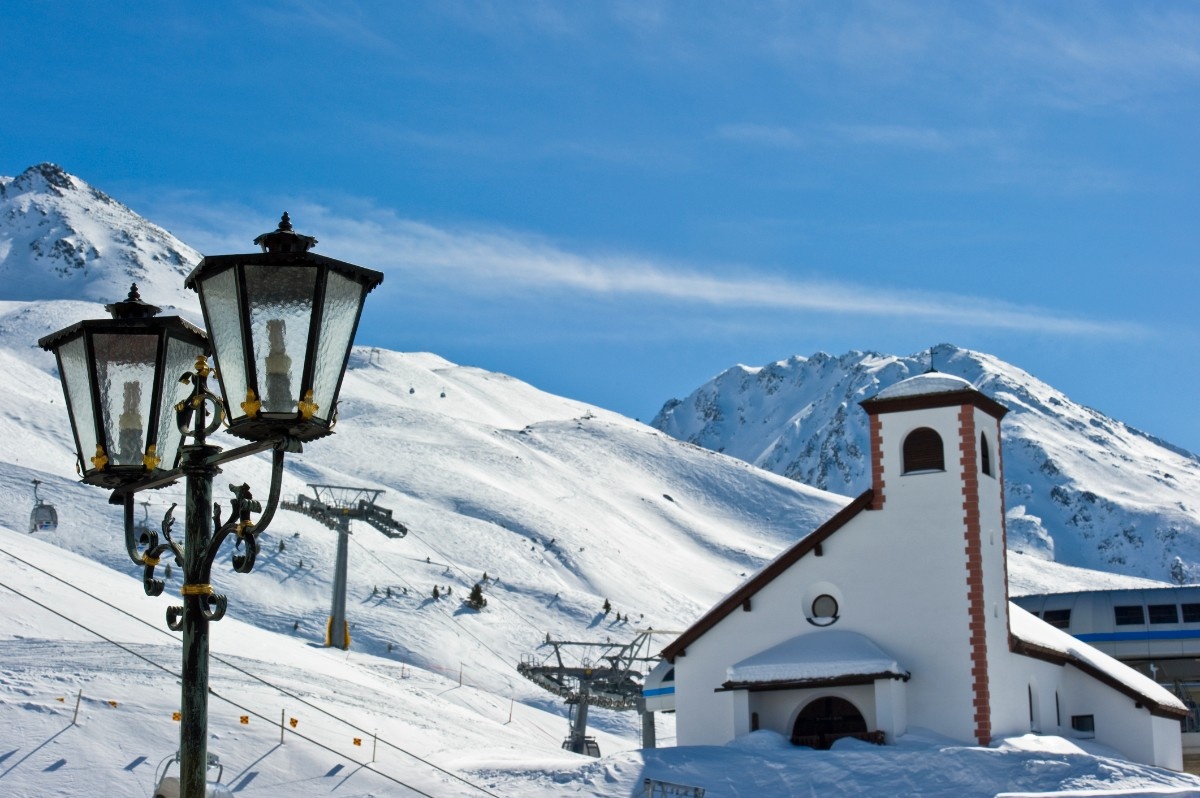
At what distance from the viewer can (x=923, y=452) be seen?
4172cm

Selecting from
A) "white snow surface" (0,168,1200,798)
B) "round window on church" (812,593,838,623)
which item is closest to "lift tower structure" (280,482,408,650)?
"white snow surface" (0,168,1200,798)

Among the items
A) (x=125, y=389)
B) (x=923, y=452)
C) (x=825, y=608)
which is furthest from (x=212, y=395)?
(x=923, y=452)

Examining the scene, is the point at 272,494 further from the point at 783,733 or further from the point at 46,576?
the point at 46,576

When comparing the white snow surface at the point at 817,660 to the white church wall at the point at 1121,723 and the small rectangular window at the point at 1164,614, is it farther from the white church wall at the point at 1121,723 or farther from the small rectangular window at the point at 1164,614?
the small rectangular window at the point at 1164,614

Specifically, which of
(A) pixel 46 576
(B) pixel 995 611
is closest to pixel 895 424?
(B) pixel 995 611

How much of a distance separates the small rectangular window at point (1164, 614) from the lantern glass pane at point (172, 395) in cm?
5855

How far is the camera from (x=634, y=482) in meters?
137

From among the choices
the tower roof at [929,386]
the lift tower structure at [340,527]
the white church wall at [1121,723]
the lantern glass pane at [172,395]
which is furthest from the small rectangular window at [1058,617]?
the lantern glass pane at [172,395]

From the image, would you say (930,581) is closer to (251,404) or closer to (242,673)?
(242,673)

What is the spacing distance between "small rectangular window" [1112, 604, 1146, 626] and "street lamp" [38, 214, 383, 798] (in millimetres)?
58607

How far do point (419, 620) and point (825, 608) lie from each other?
30.2 m

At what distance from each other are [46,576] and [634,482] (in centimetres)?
8864

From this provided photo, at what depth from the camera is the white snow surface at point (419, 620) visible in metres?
33.0

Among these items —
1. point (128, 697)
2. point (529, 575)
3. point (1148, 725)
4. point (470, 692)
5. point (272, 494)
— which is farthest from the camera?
point (529, 575)
